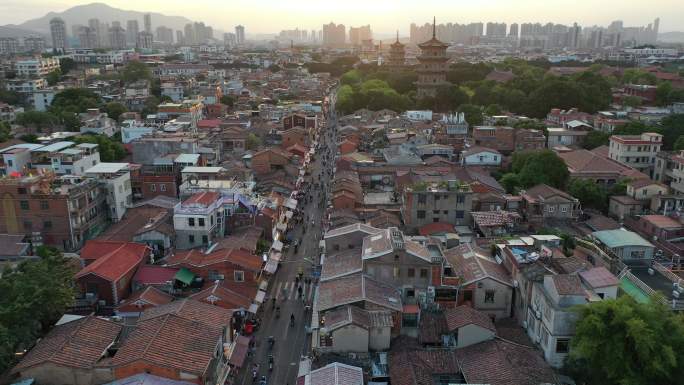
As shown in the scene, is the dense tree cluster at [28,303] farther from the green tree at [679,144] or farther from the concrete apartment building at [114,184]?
the green tree at [679,144]

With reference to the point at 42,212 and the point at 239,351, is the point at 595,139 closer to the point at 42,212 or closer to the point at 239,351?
the point at 239,351

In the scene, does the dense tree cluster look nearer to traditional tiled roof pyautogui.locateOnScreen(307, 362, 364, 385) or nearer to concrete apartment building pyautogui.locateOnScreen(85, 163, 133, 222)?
traditional tiled roof pyautogui.locateOnScreen(307, 362, 364, 385)

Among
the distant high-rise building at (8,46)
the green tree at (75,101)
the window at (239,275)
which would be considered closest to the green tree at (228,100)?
the green tree at (75,101)

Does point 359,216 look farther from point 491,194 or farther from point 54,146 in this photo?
point 54,146

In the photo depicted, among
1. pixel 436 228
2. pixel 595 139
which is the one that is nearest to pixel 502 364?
pixel 436 228

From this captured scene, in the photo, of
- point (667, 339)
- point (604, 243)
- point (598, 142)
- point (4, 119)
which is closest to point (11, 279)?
point (667, 339)
